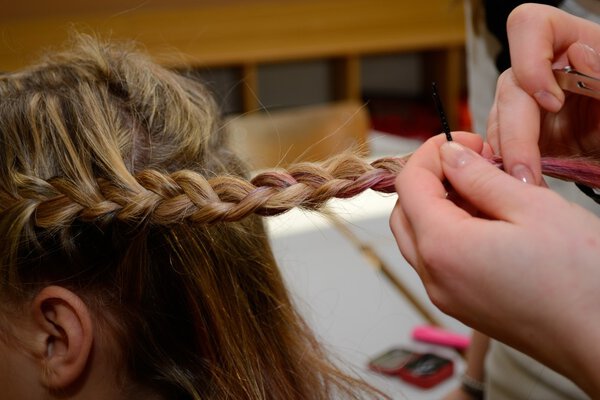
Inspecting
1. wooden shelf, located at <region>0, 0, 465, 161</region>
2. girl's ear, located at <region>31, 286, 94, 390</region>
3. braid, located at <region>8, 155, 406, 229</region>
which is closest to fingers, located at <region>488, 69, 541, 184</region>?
braid, located at <region>8, 155, 406, 229</region>

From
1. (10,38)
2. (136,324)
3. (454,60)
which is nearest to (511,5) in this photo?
(136,324)

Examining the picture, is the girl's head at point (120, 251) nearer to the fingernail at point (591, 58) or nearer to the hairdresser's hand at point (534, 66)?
the hairdresser's hand at point (534, 66)

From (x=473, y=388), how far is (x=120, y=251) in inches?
28.7

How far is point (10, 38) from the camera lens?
262cm

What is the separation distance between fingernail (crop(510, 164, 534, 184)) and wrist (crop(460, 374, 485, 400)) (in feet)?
2.33

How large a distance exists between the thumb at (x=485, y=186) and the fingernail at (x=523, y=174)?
0.04m

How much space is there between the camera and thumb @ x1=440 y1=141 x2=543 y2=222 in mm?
547

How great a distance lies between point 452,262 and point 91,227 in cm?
43

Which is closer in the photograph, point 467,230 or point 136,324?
point 467,230

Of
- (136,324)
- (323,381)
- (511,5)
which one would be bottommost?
(323,381)

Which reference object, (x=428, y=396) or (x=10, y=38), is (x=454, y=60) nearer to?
(x=10, y=38)

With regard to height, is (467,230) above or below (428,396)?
above

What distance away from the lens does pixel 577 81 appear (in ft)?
2.24

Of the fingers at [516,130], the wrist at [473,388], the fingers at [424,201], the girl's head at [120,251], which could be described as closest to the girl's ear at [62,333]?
the girl's head at [120,251]
